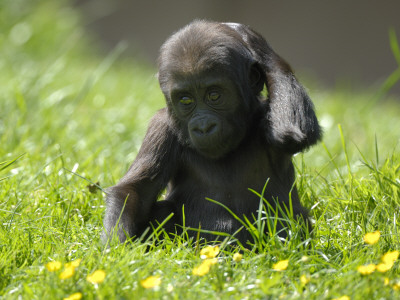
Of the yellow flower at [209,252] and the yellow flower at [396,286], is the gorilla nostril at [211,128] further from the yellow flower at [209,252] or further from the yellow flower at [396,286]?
the yellow flower at [396,286]

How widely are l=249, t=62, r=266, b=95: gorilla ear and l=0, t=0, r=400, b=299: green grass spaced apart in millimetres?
614

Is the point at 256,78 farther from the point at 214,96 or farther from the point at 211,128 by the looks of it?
the point at 211,128

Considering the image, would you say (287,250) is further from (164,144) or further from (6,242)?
(6,242)

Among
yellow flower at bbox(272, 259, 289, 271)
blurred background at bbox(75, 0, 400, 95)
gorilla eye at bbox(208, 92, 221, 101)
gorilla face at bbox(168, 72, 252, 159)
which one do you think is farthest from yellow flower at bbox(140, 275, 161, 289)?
blurred background at bbox(75, 0, 400, 95)

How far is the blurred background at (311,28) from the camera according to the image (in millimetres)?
13977

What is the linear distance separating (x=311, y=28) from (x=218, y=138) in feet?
37.6

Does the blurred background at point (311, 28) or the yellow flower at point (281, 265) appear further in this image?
the blurred background at point (311, 28)

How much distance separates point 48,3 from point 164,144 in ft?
34.1

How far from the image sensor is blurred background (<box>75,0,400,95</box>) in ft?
45.9

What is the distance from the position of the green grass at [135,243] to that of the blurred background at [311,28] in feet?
21.7

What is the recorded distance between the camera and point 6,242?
344cm

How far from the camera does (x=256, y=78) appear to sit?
157 inches

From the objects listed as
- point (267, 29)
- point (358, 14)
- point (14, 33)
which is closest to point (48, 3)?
point (14, 33)

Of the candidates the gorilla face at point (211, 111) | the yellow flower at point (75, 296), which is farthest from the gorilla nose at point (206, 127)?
the yellow flower at point (75, 296)
